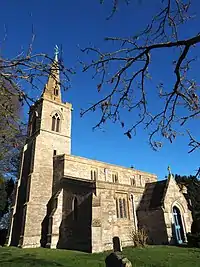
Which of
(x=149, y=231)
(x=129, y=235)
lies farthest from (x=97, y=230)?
(x=149, y=231)

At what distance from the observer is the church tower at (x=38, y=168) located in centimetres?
2331

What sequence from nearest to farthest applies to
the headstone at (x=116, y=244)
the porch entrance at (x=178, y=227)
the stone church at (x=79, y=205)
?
the headstone at (x=116, y=244)
the stone church at (x=79, y=205)
the porch entrance at (x=178, y=227)

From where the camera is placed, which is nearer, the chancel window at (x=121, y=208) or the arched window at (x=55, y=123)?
the chancel window at (x=121, y=208)

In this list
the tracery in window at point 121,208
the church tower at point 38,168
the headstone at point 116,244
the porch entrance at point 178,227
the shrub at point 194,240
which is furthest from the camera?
the church tower at point 38,168

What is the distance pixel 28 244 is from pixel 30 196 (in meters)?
4.83

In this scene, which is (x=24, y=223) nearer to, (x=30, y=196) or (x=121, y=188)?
(x=30, y=196)

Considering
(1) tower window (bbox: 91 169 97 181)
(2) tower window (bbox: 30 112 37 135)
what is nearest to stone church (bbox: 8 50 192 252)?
(1) tower window (bbox: 91 169 97 181)

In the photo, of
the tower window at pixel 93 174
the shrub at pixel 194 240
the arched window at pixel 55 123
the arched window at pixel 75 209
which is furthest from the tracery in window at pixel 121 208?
the arched window at pixel 55 123

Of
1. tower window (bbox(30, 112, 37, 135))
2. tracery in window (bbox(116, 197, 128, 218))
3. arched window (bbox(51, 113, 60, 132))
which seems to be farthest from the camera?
tower window (bbox(30, 112, 37, 135))

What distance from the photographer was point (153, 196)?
24156 millimetres

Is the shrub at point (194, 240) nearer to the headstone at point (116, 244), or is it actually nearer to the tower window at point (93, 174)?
the headstone at point (116, 244)

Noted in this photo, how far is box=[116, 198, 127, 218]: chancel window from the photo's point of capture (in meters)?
22.3

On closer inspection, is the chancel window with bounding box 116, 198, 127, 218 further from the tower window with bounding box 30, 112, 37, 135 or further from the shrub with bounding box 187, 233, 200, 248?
→ the tower window with bounding box 30, 112, 37, 135

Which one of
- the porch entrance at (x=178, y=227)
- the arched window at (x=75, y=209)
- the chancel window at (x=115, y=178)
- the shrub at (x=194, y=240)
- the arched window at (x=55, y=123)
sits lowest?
the shrub at (x=194, y=240)
